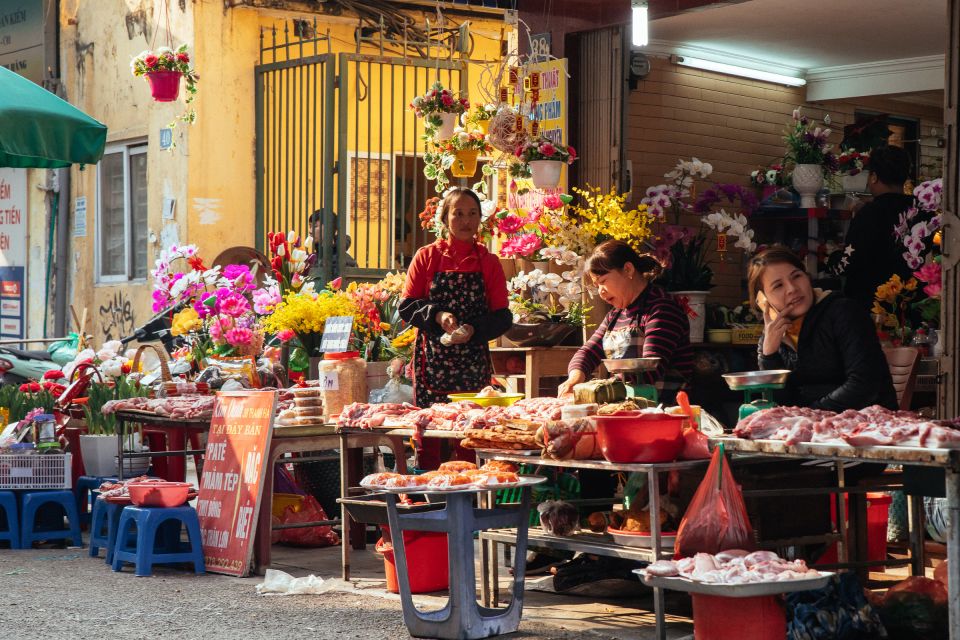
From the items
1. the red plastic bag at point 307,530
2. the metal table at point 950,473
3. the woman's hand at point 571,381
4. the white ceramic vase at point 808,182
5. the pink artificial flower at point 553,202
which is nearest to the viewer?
the metal table at point 950,473

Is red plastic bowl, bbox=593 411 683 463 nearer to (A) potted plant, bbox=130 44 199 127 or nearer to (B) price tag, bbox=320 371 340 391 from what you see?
(B) price tag, bbox=320 371 340 391

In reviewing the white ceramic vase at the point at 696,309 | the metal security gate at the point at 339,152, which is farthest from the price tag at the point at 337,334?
the metal security gate at the point at 339,152

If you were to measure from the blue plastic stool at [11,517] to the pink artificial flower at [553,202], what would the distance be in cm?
399

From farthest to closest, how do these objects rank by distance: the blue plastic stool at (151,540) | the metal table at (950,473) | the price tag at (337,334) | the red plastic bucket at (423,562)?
the price tag at (337,334)
the blue plastic stool at (151,540)
the red plastic bucket at (423,562)
the metal table at (950,473)

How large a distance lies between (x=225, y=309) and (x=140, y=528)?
2.30 metres

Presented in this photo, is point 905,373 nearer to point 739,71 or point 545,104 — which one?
point 545,104

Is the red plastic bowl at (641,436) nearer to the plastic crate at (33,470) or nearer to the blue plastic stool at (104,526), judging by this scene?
the blue plastic stool at (104,526)

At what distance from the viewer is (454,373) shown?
801 centimetres

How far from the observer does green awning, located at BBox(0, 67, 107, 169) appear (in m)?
8.78

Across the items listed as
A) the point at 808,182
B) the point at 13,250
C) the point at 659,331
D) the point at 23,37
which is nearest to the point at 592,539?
the point at 659,331

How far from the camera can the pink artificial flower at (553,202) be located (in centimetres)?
952

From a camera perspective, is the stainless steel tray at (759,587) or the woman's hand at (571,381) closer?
the stainless steel tray at (759,587)

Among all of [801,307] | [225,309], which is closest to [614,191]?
[225,309]

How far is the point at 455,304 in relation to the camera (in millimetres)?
8039
